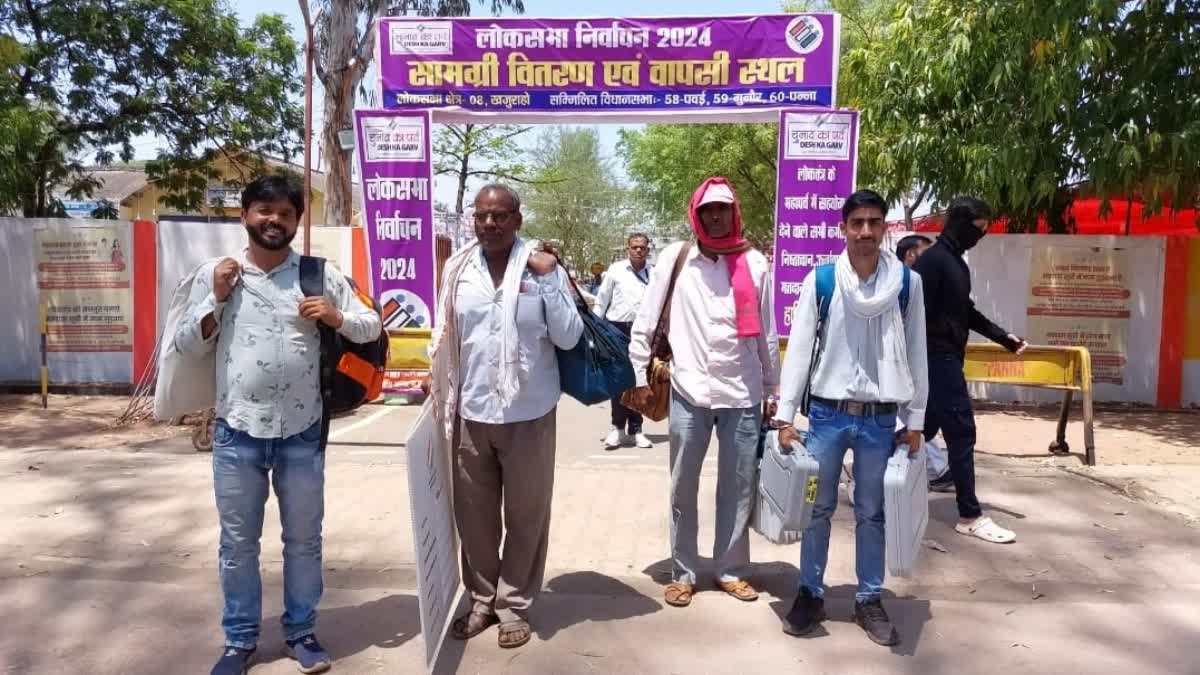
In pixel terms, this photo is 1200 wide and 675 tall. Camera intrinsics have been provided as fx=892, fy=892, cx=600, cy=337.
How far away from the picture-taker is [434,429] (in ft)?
11.4

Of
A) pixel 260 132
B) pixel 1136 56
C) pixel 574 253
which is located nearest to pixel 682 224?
pixel 574 253

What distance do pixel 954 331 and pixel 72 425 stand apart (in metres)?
8.24

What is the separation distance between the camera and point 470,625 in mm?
3609

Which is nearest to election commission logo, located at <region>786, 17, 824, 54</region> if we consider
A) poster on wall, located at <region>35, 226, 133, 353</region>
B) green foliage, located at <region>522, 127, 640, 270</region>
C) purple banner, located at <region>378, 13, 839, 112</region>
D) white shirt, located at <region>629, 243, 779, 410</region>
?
purple banner, located at <region>378, 13, 839, 112</region>

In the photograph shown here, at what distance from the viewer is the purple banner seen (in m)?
8.33

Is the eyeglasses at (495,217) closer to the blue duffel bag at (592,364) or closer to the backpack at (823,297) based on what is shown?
the blue duffel bag at (592,364)

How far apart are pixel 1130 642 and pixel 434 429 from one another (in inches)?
116

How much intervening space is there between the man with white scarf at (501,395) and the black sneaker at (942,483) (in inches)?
131

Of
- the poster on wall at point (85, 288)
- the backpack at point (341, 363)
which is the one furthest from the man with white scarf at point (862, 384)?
the poster on wall at point (85, 288)

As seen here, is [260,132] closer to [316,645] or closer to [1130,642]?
[316,645]

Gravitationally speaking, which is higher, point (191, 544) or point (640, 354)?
point (640, 354)

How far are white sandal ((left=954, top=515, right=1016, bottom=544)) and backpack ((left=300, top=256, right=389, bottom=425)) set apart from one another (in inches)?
134

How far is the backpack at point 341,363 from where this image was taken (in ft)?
10.7

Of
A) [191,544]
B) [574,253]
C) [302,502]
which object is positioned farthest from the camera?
[574,253]
